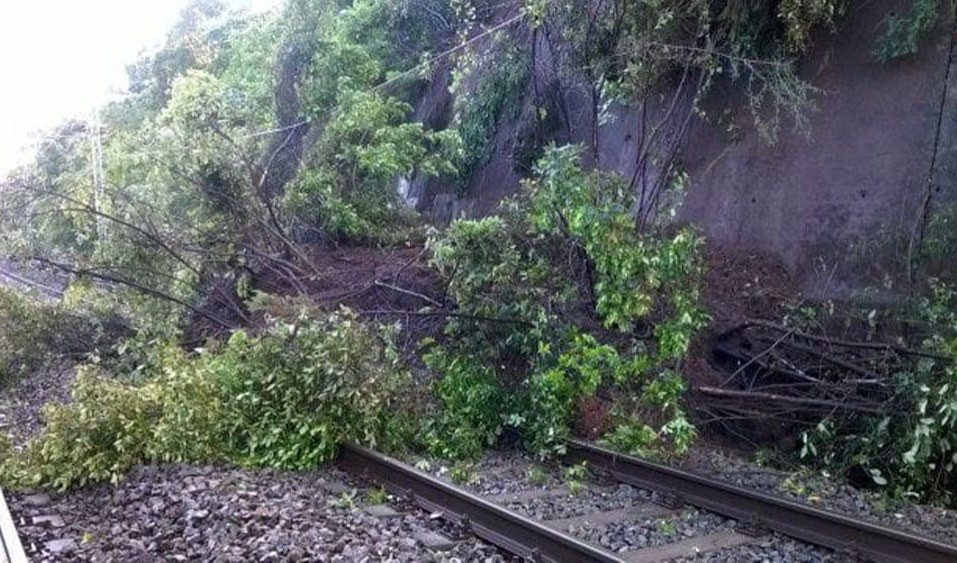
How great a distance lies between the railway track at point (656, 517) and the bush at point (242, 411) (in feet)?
1.51

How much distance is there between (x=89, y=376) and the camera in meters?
7.85

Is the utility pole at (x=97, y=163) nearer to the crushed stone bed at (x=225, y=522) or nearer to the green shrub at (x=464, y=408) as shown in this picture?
the green shrub at (x=464, y=408)

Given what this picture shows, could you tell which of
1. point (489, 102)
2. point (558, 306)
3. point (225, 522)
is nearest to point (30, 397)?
point (225, 522)

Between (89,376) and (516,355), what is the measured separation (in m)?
4.39

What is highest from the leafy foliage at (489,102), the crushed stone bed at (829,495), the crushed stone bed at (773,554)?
the leafy foliage at (489,102)

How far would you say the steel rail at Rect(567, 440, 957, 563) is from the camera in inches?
198

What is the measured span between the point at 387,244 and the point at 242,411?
23.6 feet

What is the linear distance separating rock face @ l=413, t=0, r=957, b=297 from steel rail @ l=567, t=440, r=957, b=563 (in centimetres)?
396

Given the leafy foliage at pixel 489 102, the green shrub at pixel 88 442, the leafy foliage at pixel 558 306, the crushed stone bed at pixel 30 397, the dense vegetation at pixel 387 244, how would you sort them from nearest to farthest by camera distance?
the green shrub at pixel 88 442 → the dense vegetation at pixel 387 244 → the leafy foliage at pixel 558 306 → the crushed stone bed at pixel 30 397 → the leafy foliage at pixel 489 102

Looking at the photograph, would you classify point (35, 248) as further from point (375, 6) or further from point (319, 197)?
point (375, 6)

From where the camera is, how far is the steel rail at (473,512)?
504 cm

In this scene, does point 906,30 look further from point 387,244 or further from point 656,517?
point 387,244

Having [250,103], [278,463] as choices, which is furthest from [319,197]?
[278,463]

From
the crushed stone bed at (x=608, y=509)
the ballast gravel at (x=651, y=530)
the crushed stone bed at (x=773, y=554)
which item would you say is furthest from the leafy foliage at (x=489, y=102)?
the crushed stone bed at (x=773, y=554)
